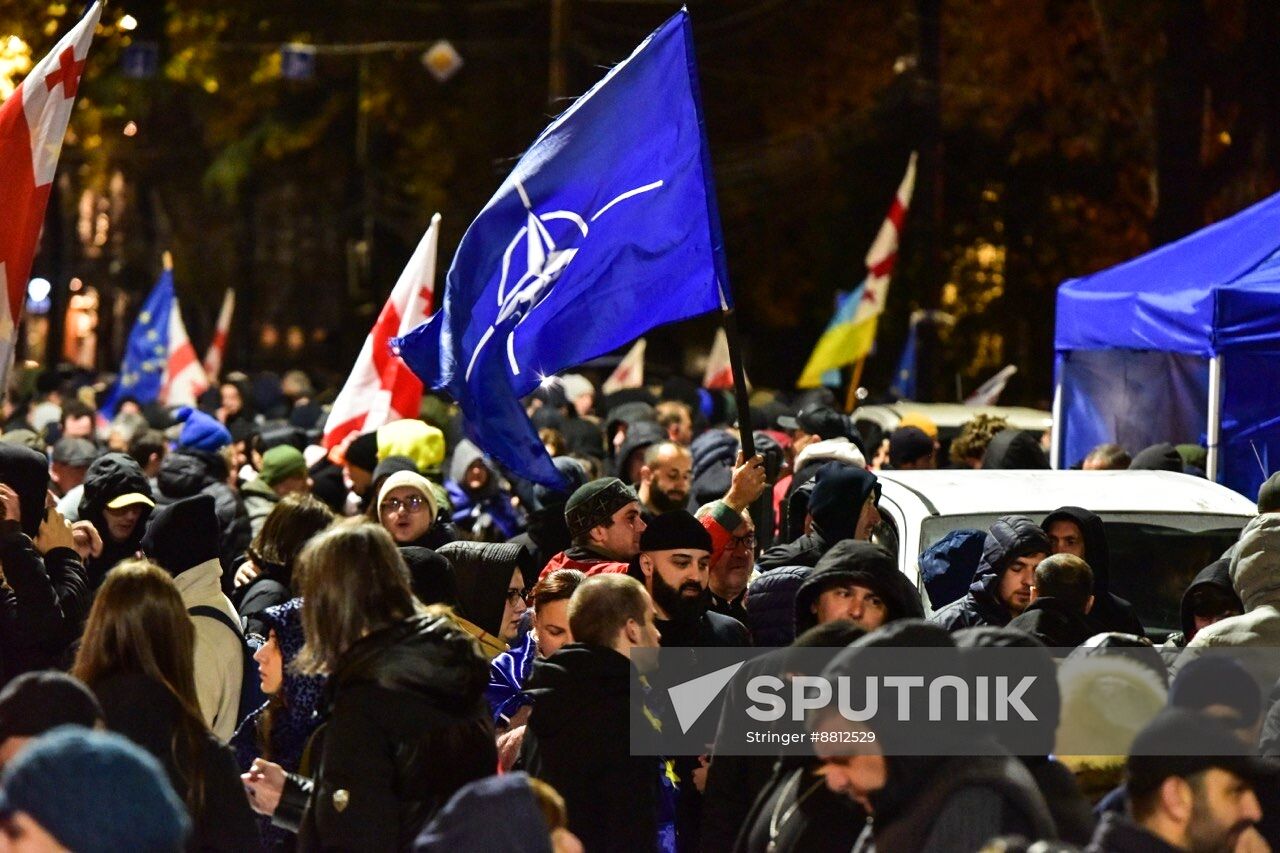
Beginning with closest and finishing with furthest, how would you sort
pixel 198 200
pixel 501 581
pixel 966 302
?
pixel 501 581 < pixel 966 302 < pixel 198 200

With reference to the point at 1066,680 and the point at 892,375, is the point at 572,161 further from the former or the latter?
the point at 892,375

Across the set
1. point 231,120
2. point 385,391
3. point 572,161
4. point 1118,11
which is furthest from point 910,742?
point 231,120

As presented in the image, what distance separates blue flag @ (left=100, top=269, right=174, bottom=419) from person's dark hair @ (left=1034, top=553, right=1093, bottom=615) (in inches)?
630

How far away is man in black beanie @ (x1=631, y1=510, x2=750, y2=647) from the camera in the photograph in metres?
6.47

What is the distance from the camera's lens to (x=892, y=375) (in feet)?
105

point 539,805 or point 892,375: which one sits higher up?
point 539,805

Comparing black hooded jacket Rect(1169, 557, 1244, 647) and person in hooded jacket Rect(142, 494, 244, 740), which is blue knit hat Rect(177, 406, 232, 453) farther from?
black hooded jacket Rect(1169, 557, 1244, 647)

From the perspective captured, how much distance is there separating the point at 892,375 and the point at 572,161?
24400 millimetres

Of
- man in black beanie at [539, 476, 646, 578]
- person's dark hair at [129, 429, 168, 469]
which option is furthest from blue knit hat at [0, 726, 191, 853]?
A: person's dark hair at [129, 429, 168, 469]

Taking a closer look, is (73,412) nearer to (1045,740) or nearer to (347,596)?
(347,596)

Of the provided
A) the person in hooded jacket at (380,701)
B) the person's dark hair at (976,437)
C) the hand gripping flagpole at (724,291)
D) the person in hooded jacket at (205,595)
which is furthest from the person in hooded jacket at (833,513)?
the person's dark hair at (976,437)

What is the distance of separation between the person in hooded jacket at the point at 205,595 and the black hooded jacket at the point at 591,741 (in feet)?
3.83

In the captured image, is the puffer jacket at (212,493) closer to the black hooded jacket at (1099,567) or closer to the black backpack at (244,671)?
the black backpack at (244,671)

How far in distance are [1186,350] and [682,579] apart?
5.75 meters
